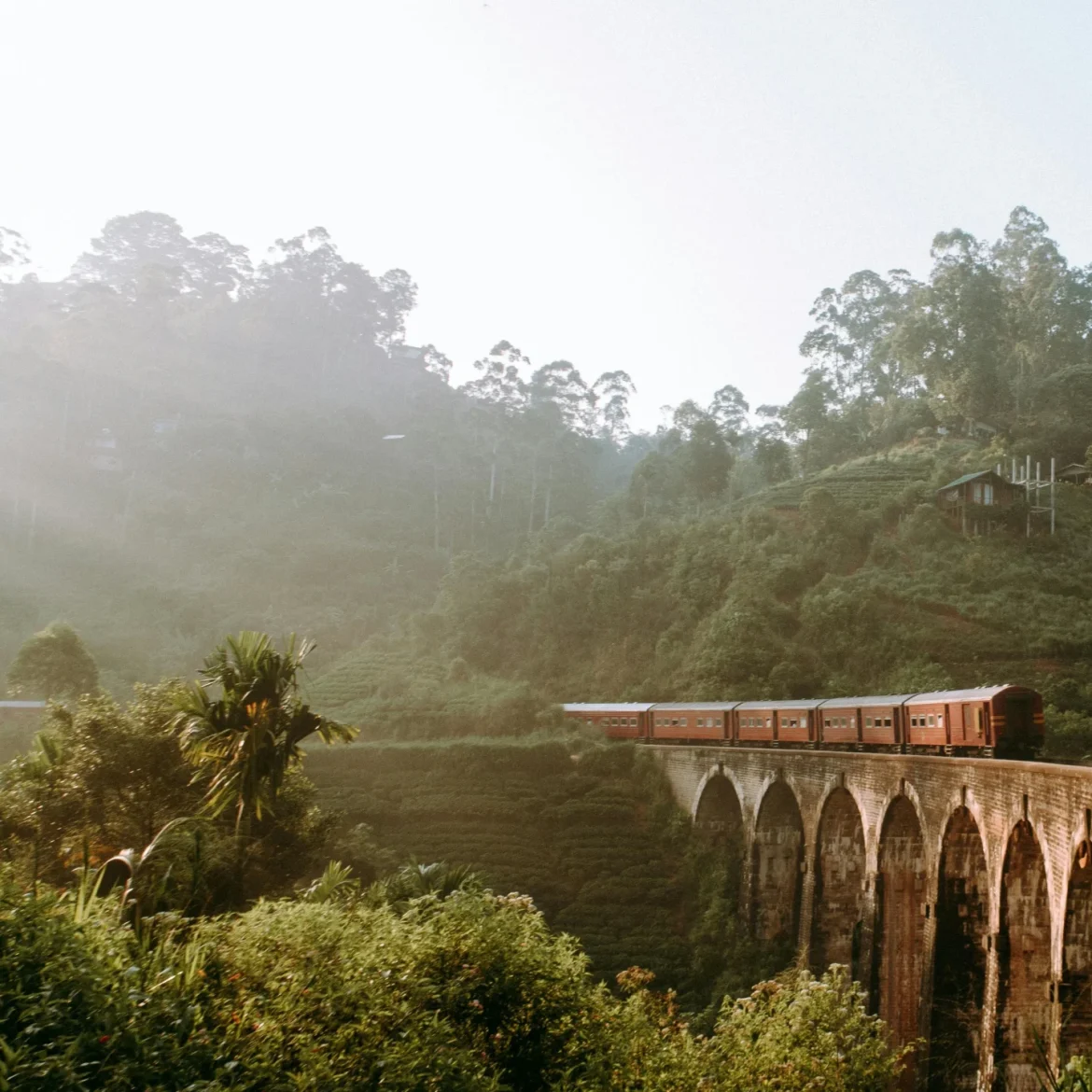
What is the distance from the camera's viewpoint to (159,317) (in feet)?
235

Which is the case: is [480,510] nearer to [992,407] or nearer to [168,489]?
[168,489]

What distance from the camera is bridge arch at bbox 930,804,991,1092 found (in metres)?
17.3

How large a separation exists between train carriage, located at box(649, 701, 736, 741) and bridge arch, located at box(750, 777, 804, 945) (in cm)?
386

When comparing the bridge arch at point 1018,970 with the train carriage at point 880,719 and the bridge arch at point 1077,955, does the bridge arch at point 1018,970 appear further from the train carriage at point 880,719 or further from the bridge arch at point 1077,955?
the train carriage at point 880,719

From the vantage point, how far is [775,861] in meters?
26.5

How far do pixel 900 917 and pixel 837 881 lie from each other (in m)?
3.06

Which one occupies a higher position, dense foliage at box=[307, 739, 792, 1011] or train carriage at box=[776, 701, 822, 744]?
train carriage at box=[776, 701, 822, 744]

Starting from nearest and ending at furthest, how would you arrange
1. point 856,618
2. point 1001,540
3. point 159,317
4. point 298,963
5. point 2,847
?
point 298,963
point 2,847
point 856,618
point 1001,540
point 159,317

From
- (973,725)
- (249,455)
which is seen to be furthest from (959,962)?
(249,455)

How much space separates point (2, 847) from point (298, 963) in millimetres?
10543

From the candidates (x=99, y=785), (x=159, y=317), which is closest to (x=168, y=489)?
(x=159, y=317)

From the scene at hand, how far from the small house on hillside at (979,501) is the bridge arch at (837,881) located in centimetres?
2227

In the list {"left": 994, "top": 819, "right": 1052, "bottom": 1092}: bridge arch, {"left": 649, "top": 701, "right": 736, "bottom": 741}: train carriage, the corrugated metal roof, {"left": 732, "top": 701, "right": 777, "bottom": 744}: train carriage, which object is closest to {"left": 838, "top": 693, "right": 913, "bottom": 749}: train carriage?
{"left": 732, "top": 701, "right": 777, "bottom": 744}: train carriage

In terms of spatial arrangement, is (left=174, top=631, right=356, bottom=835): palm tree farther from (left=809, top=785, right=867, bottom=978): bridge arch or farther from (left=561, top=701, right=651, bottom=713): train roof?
(left=561, top=701, right=651, bottom=713): train roof
